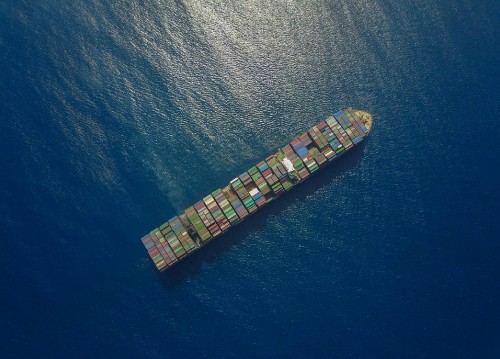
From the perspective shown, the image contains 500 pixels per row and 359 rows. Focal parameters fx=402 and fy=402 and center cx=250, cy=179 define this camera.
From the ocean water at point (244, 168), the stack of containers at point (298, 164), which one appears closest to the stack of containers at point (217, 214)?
the ocean water at point (244, 168)

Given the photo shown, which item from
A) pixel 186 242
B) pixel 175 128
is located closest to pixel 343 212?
pixel 186 242

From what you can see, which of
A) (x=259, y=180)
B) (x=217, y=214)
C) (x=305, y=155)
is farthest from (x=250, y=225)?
(x=305, y=155)

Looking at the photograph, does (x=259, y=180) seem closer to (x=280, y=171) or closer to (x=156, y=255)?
(x=280, y=171)

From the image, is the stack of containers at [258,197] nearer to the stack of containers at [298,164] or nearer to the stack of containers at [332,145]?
the stack of containers at [298,164]

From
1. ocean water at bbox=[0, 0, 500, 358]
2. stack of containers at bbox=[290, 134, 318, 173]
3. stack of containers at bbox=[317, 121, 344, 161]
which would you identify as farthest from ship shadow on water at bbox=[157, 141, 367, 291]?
stack of containers at bbox=[317, 121, 344, 161]

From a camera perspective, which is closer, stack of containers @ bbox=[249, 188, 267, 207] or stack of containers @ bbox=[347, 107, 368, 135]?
stack of containers @ bbox=[249, 188, 267, 207]

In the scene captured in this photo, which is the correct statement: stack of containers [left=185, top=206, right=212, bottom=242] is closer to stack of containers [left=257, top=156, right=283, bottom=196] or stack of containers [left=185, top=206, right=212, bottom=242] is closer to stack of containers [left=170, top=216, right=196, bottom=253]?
stack of containers [left=170, top=216, right=196, bottom=253]
